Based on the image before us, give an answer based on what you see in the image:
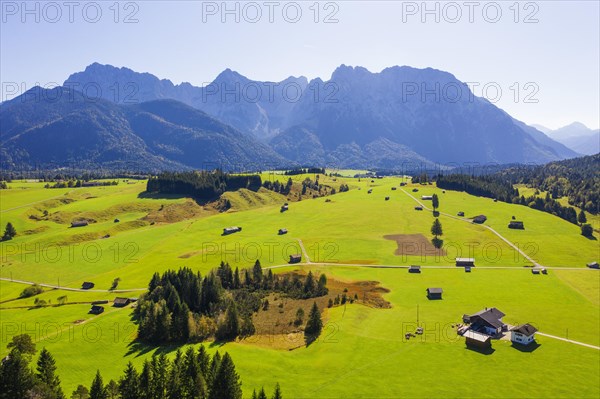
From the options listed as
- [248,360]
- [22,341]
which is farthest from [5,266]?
[248,360]

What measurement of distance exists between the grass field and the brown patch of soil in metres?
4.14

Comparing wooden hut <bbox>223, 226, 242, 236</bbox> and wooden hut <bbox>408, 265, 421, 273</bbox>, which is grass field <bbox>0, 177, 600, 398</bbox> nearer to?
wooden hut <bbox>408, 265, 421, 273</bbox>

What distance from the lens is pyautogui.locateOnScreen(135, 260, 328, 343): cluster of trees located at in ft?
299

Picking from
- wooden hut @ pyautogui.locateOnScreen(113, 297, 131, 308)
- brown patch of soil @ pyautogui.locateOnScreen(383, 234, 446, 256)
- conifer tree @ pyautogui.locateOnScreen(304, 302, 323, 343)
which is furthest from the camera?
brown patch of soil @ pyautogui.locateOnScreen(383, 234, 446, 256)

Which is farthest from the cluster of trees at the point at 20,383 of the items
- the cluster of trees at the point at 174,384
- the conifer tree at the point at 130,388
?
the conifer tree at the point at 130,388

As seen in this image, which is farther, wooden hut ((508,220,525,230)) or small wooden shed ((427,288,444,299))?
wooden hut ((508,220,525,230))

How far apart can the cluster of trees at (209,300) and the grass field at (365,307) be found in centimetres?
539

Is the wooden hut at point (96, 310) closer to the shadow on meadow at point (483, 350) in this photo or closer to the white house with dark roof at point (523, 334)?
the shadow on meadow at point (483, 350)

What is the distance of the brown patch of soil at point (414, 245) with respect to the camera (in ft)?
528

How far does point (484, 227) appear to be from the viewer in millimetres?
192500

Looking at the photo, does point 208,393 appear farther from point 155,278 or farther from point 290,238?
point 290,238

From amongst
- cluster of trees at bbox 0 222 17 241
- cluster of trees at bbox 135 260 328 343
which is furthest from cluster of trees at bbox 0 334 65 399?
cluster of trees at bbox 0 222 17 241

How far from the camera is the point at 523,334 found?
3292 inches

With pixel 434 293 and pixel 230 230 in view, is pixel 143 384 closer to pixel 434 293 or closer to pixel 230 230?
pixel 434 293
